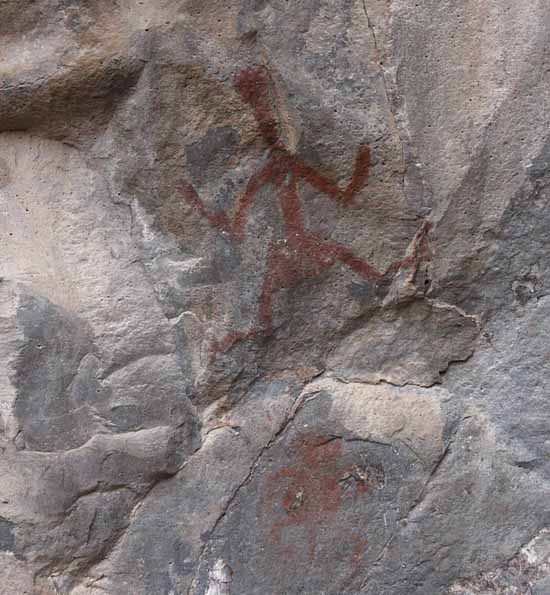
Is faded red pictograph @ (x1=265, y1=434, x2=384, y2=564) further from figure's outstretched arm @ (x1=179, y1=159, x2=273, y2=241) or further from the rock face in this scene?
figure's outstretched arm @ (x1=179, y1=159, x2=273, y2=241)

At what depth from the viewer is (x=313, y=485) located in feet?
4.14

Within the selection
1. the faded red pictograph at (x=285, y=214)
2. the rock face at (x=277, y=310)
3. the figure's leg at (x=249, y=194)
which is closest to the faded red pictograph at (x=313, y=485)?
the rock face at (x=277, y=310)

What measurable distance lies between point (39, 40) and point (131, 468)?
2.28 feet

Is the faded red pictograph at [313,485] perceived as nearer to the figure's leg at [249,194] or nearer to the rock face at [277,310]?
the rock face at [277,310]

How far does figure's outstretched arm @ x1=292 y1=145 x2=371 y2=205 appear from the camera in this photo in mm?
1191

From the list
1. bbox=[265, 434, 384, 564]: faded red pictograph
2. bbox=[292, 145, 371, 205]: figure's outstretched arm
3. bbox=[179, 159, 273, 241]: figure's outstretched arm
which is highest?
bbox=[292, 145, 371, 205]: figure's outstretched arm

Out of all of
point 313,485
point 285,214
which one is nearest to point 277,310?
point 285,214

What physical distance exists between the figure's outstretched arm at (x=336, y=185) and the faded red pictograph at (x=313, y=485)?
40 centimetres

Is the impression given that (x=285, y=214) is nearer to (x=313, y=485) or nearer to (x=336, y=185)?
(x=336, y=185)

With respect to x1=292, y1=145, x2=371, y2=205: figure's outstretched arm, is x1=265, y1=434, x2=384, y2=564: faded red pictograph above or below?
below

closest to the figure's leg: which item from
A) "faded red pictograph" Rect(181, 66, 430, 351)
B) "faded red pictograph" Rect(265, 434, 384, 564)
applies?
"faded red pictograph" Rect(181, 66, 430, 351)

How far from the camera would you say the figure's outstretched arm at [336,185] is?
119 cm

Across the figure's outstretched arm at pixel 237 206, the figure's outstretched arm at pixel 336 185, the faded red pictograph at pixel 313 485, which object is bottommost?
the faded red pictograph at pixel 313 485

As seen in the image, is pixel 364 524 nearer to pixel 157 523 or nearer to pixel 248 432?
pixel 248 432
